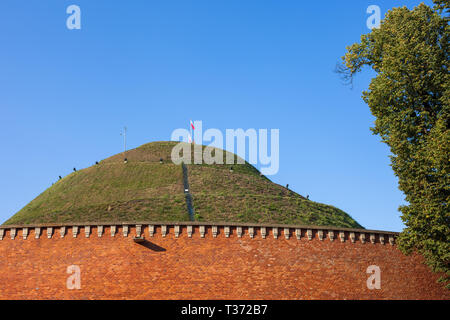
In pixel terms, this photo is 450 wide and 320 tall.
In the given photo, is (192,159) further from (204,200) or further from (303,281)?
(303,281)

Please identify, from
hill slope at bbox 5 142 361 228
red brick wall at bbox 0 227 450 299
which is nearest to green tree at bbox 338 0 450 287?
red brick wall at bbox 0 227 450 299

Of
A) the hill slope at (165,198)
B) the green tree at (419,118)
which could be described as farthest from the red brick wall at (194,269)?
the hill slope at (165,198)

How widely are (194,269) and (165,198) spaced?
80.2 feet

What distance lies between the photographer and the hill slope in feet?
138

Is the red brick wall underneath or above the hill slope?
underneath

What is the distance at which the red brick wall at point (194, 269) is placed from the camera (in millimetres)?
21922

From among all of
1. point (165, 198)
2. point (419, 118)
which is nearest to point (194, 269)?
point (419, 118)

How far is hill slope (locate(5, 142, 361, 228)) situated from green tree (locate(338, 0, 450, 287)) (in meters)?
19.0

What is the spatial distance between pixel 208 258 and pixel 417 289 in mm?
10715

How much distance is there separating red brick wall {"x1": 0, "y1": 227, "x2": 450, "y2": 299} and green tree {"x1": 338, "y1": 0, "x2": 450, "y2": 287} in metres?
2.94

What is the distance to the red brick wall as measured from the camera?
2192cm

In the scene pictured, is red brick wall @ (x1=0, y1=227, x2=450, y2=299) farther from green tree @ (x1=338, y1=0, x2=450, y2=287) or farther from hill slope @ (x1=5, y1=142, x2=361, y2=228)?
hill slope @ (x1=5, y1=142, x2=361, y2=228)

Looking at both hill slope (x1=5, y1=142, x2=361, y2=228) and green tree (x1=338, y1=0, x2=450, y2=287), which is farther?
hill slope (x1=5, y1=142, x2=361, y2=228)

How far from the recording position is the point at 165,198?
151 ft
